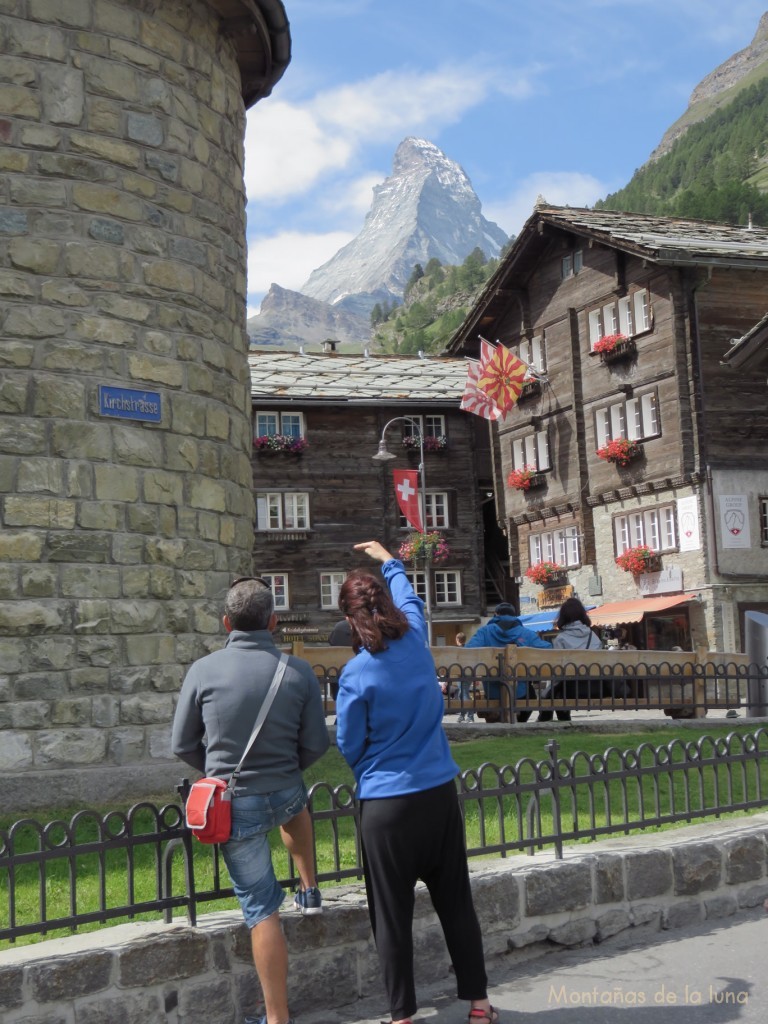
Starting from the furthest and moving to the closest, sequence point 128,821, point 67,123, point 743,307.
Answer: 1. point 743,307
2. point 67,123
3. point 128,821

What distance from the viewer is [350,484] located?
44.7 meters

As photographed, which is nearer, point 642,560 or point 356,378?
point 642,560

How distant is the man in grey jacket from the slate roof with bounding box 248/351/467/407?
3707 centimetres

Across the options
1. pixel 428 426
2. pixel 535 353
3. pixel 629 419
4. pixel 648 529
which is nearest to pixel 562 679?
pixel 648 529

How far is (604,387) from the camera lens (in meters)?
35.8

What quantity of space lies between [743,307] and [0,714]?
27.3 meters

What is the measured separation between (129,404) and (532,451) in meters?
29.4

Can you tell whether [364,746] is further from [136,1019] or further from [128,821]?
[136,1019]

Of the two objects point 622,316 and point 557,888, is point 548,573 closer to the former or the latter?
point 622,316

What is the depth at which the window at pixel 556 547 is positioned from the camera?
3697 cm

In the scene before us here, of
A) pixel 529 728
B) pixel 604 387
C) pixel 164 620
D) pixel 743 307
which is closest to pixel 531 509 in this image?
pixel 604 387

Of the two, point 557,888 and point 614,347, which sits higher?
point 614,347

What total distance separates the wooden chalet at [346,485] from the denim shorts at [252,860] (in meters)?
36.3

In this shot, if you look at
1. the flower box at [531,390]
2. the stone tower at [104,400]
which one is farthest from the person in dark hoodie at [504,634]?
the flower box at [531,390]
